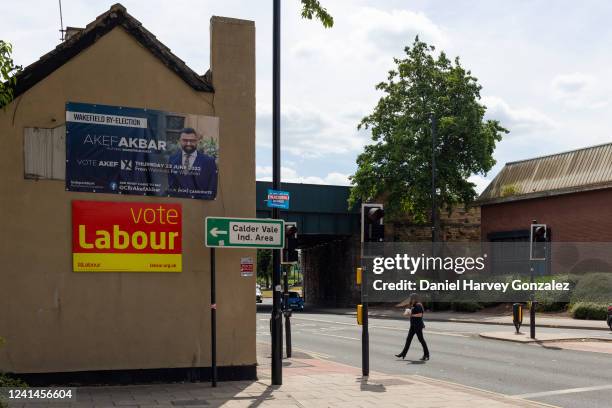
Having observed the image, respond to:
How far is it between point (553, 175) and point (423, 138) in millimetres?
9289

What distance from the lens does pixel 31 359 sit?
11477 mm

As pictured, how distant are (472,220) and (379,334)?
1298 inches

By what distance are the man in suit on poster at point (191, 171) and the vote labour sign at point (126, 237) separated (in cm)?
40

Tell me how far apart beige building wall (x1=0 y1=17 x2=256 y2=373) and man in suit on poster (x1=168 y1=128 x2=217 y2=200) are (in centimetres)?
20

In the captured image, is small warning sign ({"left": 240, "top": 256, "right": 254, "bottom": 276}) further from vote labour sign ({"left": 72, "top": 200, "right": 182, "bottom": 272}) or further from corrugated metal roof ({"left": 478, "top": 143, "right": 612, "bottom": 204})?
corrugated metal roof ({"left": 478, "top": 143, "right": 612, "bottom": 204})

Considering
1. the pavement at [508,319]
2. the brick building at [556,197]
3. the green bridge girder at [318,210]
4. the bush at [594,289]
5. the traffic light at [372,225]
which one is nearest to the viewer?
the traffic light at [372,225]

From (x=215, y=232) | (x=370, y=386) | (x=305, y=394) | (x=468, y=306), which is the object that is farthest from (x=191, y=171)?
(x=468, y=306)

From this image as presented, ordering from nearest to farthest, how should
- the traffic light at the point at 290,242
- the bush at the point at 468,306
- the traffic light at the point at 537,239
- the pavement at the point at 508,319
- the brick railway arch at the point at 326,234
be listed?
the traffic light at the point at 290,242, the traffic light at the point at 537,239, the pavement at the point at 508,319, the bush at the point at 468,306, the brick railway arch at the point at 326,234

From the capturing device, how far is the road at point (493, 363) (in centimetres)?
1267

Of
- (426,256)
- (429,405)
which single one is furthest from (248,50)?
(426,256)

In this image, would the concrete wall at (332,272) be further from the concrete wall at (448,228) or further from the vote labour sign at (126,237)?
the vote labour sign at (126,237)

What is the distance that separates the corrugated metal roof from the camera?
42.8 metres

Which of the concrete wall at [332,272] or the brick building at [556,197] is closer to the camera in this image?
the brick building at [556,197]

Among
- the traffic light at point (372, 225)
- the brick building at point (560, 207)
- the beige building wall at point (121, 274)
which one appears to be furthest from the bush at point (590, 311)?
the beige building wall at point (121, 274)
